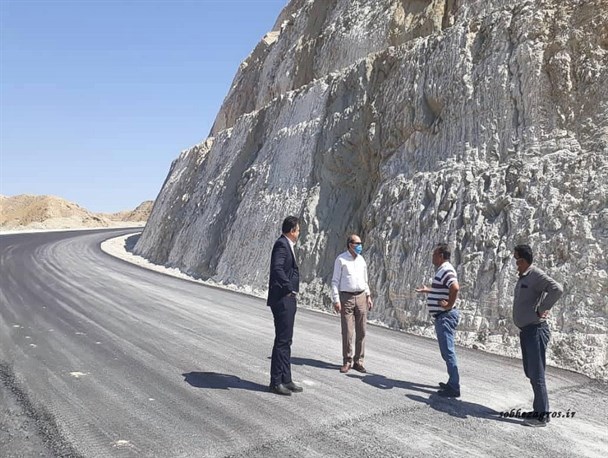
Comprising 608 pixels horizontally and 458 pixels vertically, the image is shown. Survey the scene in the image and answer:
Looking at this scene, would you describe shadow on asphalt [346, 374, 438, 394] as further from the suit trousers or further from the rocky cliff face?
the rocky cliff face

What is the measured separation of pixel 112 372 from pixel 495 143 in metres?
9.06

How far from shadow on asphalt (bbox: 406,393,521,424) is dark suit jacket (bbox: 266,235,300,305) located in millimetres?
1872

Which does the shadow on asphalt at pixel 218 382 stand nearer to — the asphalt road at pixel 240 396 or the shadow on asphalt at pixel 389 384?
the asphalt road at pixel 240 396

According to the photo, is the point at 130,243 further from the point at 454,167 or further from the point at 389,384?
the point at 389,384

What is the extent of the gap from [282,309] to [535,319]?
2750 millimetres

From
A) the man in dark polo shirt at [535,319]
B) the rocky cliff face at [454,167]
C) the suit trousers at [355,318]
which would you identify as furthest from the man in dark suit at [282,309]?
the rocky cliff face at [454,167]

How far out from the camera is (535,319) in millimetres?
5348

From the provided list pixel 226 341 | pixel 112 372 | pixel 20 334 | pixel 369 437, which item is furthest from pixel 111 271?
pixel 369 437

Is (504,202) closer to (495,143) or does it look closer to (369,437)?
(495,143)

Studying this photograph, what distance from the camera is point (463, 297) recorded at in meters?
10.0

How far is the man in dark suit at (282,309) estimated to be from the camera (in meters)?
6.03

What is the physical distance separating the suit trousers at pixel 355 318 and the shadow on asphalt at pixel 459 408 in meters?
1.22

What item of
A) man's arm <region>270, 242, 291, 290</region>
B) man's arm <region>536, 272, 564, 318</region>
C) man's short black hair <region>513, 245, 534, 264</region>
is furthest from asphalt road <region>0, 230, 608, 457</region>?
man's short black hair <region>513, 245, 534, 264</region>

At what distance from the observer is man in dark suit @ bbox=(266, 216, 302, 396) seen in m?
6.03
